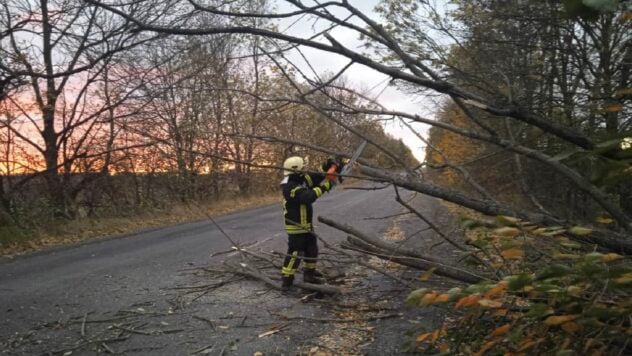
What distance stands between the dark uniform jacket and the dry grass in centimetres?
154

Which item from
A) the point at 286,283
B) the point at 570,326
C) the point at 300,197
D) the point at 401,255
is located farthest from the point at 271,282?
the point at 570,326

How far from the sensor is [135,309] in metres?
5.82

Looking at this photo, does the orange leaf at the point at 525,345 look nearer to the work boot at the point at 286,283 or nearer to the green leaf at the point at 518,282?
the green leaf at the point at 518,282

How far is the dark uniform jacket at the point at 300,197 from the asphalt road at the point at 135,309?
92 centimetres

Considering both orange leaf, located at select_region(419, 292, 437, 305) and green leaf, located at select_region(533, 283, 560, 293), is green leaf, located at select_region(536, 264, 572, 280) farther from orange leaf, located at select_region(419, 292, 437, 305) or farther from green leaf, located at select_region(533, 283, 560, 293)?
orange leaf, located at select_region(419, 292, 437, 305)

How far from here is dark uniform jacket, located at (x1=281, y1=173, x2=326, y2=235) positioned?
20.8 ft

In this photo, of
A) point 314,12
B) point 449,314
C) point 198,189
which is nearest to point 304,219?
point 449,314

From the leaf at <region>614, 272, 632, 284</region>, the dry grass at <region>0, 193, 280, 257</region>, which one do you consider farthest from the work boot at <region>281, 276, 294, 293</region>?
the leaf at <region>614, 272, 632, 284</region>

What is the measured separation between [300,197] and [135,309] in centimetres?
230

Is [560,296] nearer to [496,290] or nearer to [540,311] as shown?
[540,311]

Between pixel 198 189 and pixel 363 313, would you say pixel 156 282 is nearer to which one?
pixel 363 313

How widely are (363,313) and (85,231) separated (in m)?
11.0

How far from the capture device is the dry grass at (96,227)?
38.0 feet

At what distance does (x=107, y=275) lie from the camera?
25.8 ft
